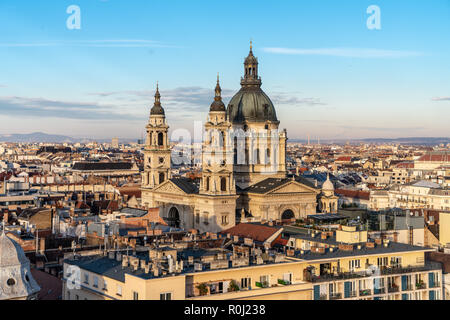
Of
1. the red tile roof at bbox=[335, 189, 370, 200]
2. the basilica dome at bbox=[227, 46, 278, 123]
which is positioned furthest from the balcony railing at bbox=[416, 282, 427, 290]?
the red tile roof at bbox=[335, 189, 370, 200]

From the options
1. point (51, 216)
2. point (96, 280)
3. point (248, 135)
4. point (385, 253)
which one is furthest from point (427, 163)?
point (96, 280)

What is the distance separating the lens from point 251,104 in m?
78.4

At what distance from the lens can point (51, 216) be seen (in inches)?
2480

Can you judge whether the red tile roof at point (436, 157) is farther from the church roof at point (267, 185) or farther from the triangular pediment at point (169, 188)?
the triangular pediment at point (169, 188)

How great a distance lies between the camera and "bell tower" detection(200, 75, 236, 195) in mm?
69750

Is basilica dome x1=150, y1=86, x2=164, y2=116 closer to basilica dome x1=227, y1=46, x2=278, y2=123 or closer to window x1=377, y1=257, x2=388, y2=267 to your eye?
basilica dome x1=227, y1=46, x2=278, y2=123

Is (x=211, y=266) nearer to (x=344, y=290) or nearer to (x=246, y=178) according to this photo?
(x=344, y=290)

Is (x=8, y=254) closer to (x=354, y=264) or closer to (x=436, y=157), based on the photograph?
(x=354, y=264)

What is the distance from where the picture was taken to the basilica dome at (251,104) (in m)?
77.9

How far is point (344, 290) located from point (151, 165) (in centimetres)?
4964

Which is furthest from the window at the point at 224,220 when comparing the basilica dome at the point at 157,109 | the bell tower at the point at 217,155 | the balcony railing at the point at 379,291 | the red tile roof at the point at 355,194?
the red tile roof at the point at 355,194

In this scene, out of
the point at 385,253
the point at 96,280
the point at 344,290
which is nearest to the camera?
the point at 96,280

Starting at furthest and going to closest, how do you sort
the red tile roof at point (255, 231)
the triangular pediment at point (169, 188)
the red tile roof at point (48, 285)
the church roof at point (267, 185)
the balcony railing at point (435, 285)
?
the triangular pediment at point (169, 188)
the church roof at point (267, 185)
the red tile roof at point (255, 231)
the balcony railing at point (435, 285)
the red tile roof at point (48, 285)

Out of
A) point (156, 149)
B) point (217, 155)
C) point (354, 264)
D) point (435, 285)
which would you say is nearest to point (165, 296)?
point (354, 264)
